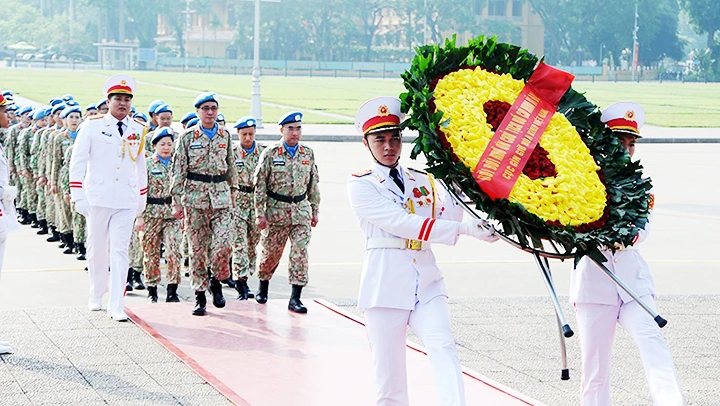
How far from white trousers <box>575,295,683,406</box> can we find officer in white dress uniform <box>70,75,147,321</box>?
4350mm

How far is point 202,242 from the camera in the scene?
30.9ft

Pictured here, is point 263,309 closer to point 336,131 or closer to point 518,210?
point 518,210

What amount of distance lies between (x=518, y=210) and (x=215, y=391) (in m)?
2.65

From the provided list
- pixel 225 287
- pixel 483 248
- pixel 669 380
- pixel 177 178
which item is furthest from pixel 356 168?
pixel 669 380

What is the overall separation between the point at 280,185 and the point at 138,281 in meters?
2.29

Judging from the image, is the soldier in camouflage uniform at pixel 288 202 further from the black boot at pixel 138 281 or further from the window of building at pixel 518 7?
the window of building at pixel 518 7

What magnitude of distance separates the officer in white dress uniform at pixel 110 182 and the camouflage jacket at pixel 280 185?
3.20ft

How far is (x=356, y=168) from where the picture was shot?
22906 millimetres

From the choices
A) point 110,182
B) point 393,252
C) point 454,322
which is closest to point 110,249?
→ point 110,182

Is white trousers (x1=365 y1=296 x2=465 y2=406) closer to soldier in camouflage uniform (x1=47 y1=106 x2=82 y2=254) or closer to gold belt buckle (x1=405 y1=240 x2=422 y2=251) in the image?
gold belt buckle (x1=405 y1=240 x2=422 y2=251)

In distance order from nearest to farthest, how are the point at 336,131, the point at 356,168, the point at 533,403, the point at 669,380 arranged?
the point at 669,380
the point at 533,403
the point at 356,168
the point at 336,131

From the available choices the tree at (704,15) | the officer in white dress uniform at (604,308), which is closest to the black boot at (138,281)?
the officer in white dress uniform at (604,308)

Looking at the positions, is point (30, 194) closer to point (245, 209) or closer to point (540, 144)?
point (245, 209)

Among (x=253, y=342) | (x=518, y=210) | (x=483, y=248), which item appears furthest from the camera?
(x=483, y=248)
